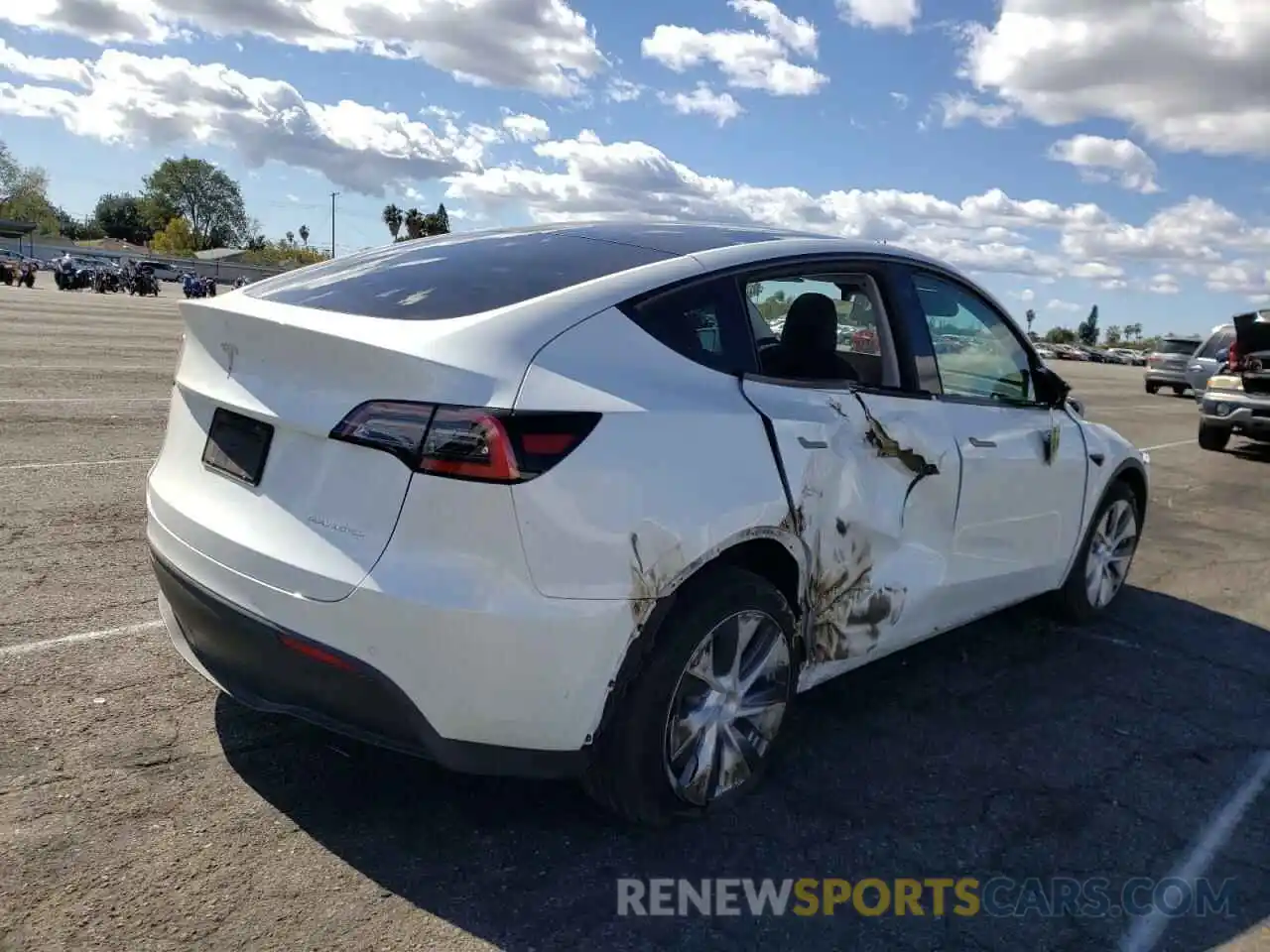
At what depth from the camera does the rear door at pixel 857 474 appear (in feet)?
10.7

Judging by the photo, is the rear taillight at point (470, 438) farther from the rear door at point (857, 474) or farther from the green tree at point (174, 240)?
the green tree at point (174, 240)

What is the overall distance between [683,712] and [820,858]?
589 millimetres

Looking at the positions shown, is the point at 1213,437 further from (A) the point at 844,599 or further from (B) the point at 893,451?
(A) the point at 844,599

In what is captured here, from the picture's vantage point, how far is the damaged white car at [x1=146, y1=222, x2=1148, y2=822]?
2.59m

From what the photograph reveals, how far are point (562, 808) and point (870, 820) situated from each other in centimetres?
97

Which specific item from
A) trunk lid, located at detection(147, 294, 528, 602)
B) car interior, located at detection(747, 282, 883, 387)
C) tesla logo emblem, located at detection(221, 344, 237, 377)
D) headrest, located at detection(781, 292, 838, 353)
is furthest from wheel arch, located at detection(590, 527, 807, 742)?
tesla logo emblem, located at detection(221, 344, 237, 377)

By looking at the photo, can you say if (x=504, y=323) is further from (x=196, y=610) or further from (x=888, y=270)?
(x=888, y=270)

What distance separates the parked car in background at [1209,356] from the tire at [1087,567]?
16.0 m

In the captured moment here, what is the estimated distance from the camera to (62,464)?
23.8ft

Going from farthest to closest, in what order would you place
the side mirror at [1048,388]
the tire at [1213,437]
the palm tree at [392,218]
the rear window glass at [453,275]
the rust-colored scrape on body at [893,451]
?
the palm tree at [392,218] < the tire at [1213,437] < the side mirror at [1048,388] < the rust-colored scrape on body at [893,451] < the rear window glass at [453,275]

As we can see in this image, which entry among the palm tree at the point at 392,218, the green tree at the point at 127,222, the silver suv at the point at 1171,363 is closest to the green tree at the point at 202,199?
the green tree at the point at 127,222

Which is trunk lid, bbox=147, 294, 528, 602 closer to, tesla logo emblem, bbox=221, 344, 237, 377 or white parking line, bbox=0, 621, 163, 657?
tesla logo emblem, bbox=221, 344, 237, 377

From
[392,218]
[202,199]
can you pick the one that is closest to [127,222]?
[202,199]

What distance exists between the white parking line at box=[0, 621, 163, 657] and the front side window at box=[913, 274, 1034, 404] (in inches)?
132
